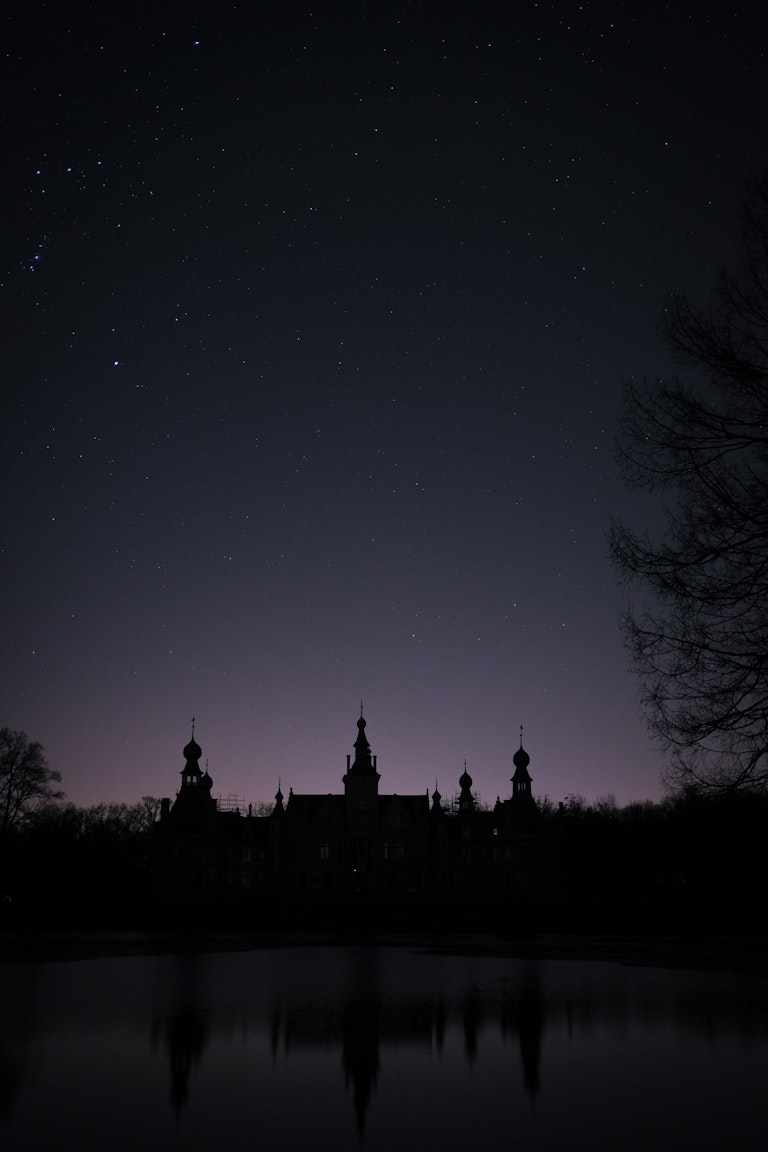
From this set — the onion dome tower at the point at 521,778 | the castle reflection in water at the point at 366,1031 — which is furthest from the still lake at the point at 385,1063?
the onion dome tower at the point at 521,778

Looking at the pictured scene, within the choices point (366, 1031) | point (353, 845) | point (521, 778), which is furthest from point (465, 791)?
point (366, 1031)

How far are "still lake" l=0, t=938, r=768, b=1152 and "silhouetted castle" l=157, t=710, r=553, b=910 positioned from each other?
7446cm

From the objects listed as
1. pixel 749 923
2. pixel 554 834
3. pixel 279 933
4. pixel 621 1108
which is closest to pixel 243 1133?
pixel 621 1108

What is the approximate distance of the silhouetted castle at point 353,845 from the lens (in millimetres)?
94125

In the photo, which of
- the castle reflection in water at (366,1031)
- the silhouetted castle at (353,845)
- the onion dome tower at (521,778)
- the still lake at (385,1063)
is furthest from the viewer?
the onion dome tower at (521,778)

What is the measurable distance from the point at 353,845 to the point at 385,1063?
8503 centimetres

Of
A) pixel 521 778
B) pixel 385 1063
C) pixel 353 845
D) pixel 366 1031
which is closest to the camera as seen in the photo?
pixel 385 1063

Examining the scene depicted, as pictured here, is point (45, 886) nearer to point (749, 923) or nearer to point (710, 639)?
Answer: point (749, 923)

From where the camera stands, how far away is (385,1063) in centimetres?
1160

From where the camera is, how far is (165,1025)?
1480 centimetres

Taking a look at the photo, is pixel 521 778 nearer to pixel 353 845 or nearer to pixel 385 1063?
pixel 353 845

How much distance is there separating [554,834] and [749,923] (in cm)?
5043

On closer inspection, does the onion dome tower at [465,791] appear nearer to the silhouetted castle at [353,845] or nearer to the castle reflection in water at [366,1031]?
the silhouetted castle at [353,845]

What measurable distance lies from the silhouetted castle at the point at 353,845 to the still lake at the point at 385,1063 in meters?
74.5
